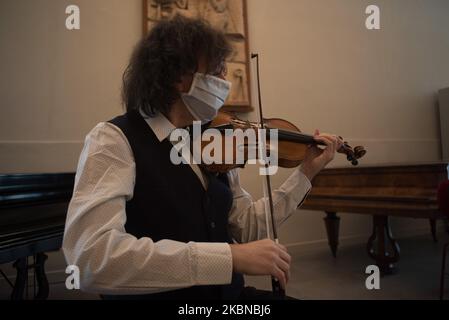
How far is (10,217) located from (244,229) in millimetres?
966

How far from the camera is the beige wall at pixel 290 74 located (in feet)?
7.72

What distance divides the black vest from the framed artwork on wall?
1963 mm

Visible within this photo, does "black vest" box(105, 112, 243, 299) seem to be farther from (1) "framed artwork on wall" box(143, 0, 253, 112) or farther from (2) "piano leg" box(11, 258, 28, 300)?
(1) "framed artwork on wall" box(143, 0, 253, 112)

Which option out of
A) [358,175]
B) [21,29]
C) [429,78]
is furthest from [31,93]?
[429,78]

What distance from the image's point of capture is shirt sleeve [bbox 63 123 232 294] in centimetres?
63

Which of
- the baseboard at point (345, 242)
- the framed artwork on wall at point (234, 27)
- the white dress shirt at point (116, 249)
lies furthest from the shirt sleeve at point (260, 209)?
the baseboard at point (345, 242)

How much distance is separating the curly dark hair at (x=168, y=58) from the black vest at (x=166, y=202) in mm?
69

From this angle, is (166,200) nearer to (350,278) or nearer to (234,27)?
(350,278)

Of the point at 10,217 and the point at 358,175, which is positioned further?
the point at 358,175

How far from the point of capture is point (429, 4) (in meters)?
3.92

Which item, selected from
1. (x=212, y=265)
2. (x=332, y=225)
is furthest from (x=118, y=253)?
(x=332, y=225)

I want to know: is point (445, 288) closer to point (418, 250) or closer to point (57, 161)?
point (418, 250)

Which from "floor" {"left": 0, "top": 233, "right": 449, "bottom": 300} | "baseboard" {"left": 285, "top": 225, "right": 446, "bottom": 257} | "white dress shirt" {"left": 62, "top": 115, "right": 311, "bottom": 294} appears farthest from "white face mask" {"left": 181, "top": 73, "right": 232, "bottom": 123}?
"baseboard" {"left": 285, "top": 225, "right": 446, "bottom": 257}

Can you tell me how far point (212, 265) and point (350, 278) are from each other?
81.1 inches
